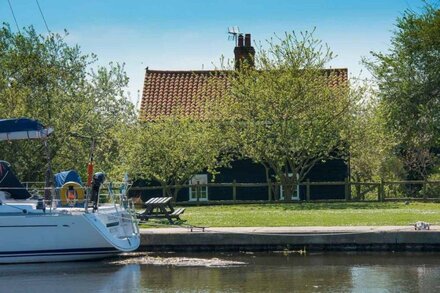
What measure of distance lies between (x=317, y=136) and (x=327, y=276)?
1696 centimetres

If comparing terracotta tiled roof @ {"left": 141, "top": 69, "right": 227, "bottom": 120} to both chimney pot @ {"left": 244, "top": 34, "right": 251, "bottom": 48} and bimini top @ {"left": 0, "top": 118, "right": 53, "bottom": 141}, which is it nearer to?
chimney pot @ {"left": 244, "top": 34, "right": 251, "bottom": 48}

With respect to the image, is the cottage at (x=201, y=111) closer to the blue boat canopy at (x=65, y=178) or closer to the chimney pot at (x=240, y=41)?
the chimney pot at (x=240, y=41)

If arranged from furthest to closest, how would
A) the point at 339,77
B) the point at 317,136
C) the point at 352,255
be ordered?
1. the point at 339,77
2. the point at 317,136
3. the point at 352,255

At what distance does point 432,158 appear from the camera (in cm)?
4853

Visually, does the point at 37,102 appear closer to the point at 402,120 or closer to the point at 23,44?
the point at 23,44

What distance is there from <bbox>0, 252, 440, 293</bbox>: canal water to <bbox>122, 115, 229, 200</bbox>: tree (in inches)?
504

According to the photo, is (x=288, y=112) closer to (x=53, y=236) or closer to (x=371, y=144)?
(x=371, y=144)

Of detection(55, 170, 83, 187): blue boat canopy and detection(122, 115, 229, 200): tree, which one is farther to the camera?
detection(122, 115, 229, 200): tree

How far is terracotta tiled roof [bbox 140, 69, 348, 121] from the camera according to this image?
41656 mm

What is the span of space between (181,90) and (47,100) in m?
8.85

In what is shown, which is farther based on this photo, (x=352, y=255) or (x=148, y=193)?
(x=148, y=193)

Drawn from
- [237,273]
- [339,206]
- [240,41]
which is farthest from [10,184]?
[240,41]

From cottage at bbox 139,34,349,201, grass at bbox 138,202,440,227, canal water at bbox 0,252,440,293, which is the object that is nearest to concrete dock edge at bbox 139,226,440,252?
canal water at bbox 0,252,440,293

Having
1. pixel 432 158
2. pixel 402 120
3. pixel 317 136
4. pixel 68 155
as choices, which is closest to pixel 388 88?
pixel 402 120
